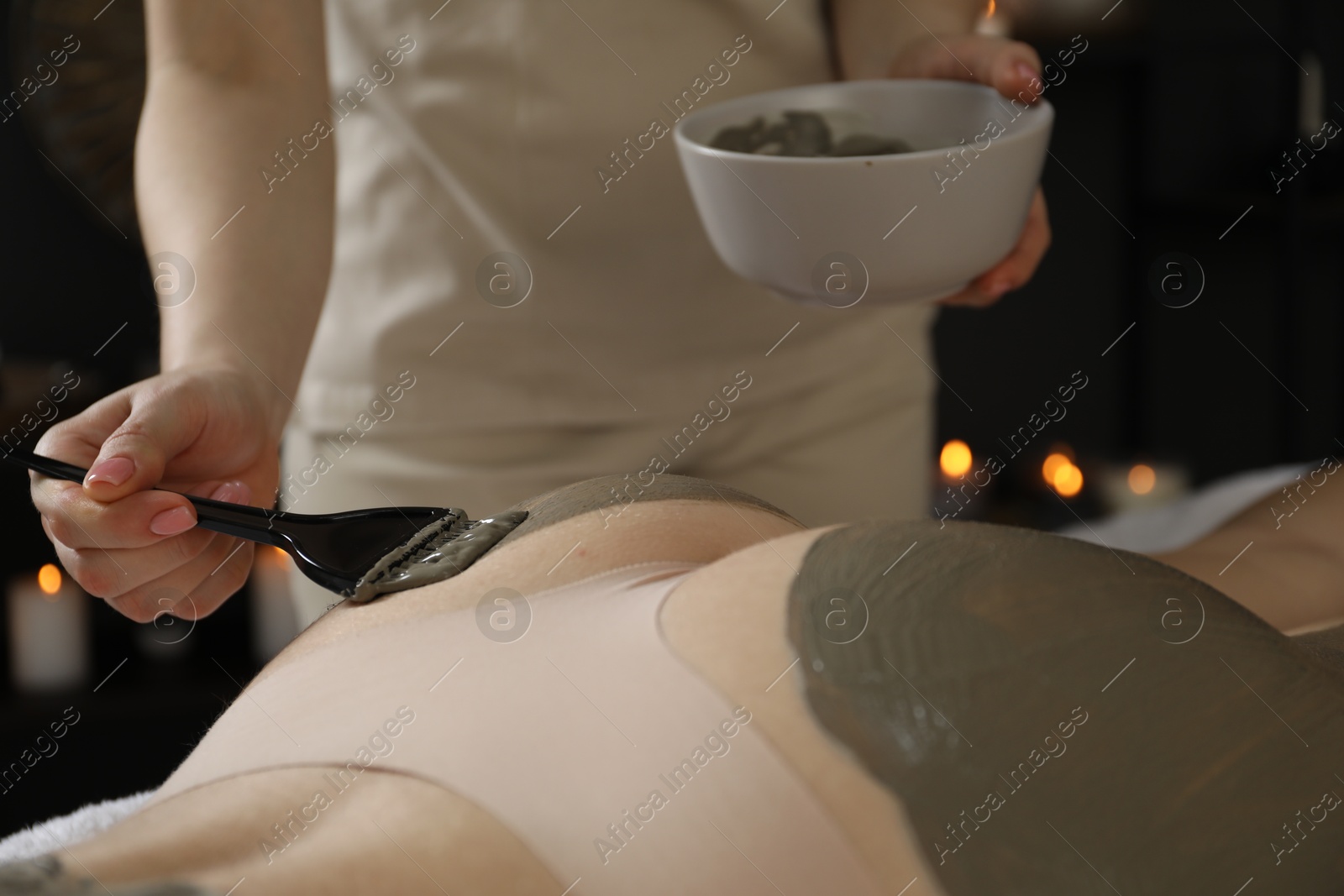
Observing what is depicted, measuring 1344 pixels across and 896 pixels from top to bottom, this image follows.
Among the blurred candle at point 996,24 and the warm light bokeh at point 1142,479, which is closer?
the blurred candle at point 996,24

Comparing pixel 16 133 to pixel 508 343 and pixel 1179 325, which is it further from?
pixel 1179 325

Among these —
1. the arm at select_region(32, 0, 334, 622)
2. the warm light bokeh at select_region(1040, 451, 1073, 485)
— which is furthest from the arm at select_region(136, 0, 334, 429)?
the warm light bokeh at select_region(1040, 451, 1073, 485)

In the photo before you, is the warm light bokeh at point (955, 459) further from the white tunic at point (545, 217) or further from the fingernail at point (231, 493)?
the fingernail at point (231, 493)

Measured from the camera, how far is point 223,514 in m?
0.57

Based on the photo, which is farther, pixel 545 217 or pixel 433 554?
pixel 545 217

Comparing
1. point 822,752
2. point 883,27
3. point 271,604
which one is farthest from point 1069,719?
point 271,604

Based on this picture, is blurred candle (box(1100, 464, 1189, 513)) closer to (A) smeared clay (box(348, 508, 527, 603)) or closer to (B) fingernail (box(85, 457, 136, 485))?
(A) smeared clay (box(348, 508, 527, 603))

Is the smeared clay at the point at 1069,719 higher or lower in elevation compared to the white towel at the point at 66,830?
lower

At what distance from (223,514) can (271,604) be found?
135 cm

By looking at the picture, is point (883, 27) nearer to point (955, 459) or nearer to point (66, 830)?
point (66, 830)

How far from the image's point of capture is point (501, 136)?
2.80 feet

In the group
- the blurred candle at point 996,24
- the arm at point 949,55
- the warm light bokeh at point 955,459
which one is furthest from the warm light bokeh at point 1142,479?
the arm at point 949,55

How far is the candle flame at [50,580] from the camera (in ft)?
5.75

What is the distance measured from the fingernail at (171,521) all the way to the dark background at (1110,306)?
1.34 m
